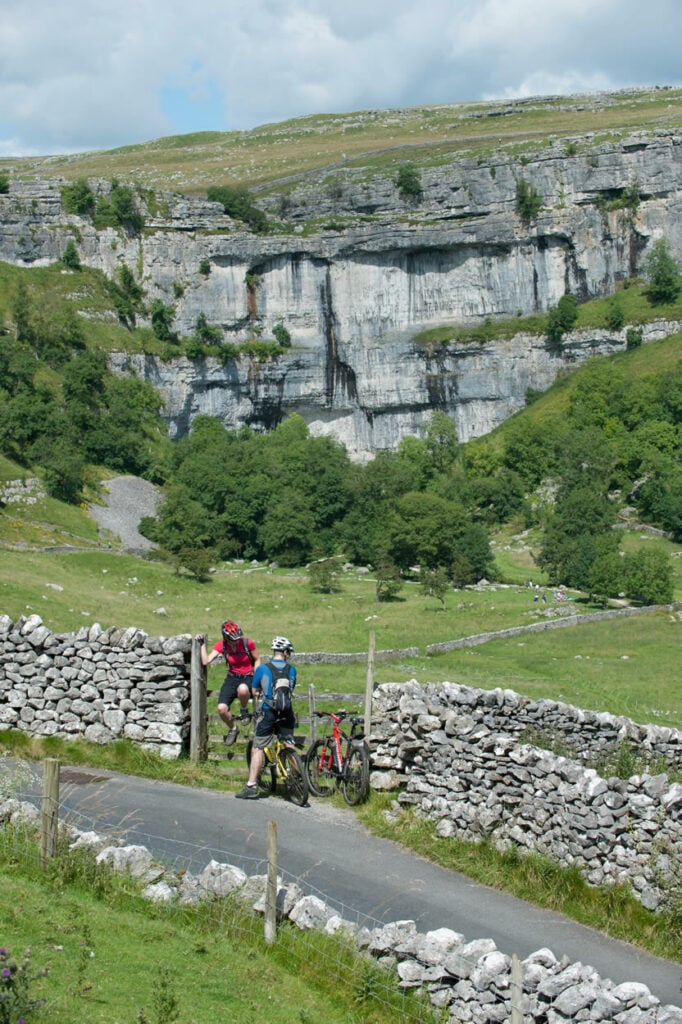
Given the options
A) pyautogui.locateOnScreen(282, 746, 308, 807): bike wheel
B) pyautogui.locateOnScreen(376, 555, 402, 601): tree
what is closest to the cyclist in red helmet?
pyautogui.locateOnScreen(282, 746, 308, 807): bike wheel

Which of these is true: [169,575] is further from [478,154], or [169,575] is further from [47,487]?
[478,154]

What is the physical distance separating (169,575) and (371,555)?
74.9 feet

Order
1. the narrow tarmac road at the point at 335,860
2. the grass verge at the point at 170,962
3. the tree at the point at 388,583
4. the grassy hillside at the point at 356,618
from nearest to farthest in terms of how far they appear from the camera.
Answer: the grass verge at the point at 170,962 < the narrow tarmac road at the point at 335,860 < the grassy hillside at the point at 356,618 < the tree at the point at 388,583

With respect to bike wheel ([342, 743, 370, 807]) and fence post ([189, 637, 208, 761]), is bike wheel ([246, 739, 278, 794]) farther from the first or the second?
bike wheel ([342, 743, 370, 807])

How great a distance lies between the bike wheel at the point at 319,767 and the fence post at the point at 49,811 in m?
5.31

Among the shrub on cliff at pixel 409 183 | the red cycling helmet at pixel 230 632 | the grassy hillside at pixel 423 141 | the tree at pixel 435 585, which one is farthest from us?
the grassy hillside at pixel 423 141

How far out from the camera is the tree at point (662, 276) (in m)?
126

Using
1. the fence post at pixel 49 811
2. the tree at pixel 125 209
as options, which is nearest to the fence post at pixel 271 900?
the fence post at pixel 49 811

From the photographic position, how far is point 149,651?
18.7 m

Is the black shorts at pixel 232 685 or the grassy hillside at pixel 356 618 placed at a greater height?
the black shorts at pixel 232 685

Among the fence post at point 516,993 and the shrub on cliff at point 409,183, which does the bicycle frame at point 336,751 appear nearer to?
the fence post at point 516,993

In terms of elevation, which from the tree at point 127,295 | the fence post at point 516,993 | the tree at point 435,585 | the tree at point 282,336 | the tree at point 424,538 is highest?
the tree at point 127,295

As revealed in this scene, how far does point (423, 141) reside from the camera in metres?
167

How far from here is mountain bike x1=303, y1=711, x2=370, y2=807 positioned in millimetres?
16969
